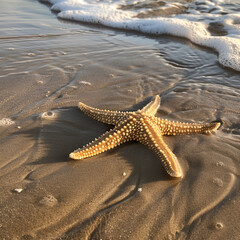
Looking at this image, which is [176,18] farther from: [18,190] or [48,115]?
[18,190]

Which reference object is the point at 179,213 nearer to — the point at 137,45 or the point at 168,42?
the point at 137,45

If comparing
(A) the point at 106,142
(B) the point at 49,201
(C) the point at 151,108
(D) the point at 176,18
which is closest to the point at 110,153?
(A) the point at 106,142

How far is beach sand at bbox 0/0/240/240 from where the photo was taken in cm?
255

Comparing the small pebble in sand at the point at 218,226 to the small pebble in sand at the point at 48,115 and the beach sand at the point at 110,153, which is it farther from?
the small pebble in sand at the point at 48,115

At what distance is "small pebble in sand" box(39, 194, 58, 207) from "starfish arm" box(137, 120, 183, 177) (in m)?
1.39

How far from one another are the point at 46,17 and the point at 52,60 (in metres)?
5.76

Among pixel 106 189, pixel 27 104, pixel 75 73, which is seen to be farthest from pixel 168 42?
pixel 106 189

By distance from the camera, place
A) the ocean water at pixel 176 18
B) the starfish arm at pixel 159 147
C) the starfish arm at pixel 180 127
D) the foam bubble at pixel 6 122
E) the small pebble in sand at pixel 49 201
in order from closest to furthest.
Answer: the small pebble in sand at pixel 49 201, the starfish arm at pixel 159 147, the starfish arm at pixel 180 127, the foam bubble at pixel 6 122, the ocean water at pixel 176 18

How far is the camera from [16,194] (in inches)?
109

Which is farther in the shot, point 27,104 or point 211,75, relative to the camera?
point 211,75

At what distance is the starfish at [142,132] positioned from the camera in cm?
314

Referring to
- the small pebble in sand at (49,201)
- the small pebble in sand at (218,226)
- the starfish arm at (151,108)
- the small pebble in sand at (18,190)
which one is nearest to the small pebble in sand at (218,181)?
the small pebble in sand at (218,226)

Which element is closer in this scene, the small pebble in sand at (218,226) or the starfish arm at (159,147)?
the small pebble in sand at (218,226)

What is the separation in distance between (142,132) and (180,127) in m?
0.64
